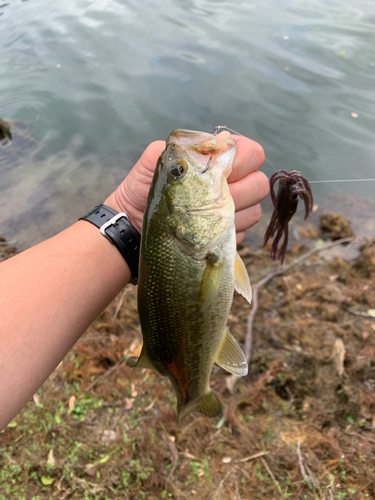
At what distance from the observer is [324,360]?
12.3 feet

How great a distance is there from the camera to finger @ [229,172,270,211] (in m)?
2.29

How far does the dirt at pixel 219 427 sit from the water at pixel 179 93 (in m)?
3.88

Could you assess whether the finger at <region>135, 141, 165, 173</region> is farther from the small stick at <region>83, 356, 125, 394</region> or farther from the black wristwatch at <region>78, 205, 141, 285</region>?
the small stick at <region>83, 356, 125, 394</region>

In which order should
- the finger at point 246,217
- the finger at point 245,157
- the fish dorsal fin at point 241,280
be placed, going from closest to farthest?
the fish dorsal fin at point 241,280
the finger at point 245,157
the finger at point 246,217

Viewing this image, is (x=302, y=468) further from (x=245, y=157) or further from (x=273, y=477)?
(x=245, y=157)

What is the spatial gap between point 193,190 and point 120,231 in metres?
0.94

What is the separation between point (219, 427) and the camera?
3381mm

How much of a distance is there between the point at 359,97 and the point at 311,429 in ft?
24.0

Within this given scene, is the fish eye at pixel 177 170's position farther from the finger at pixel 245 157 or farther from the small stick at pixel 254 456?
the small stick at pixel 254 456

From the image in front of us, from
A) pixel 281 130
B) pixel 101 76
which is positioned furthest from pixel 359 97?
pixel 101 76

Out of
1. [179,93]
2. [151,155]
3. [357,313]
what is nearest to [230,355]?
[151,155]

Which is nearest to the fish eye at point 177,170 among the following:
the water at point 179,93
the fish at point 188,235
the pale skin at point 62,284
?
the fish at point 188,235

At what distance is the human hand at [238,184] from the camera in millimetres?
2168

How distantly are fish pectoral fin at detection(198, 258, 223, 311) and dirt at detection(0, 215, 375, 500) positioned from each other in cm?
242
